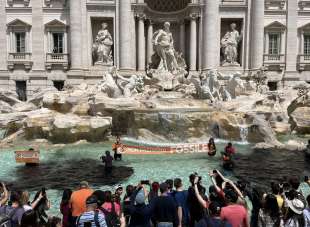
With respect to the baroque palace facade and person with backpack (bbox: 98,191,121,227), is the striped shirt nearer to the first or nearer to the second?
person with backpack (bbox: 98,191,121,227)

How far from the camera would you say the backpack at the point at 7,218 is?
4145 mm

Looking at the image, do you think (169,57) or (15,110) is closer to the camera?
(15,110)

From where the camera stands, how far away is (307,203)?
5.19 m

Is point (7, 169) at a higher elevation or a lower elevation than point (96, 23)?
lower

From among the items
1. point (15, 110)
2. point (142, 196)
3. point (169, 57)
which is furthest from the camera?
point (169, 57)

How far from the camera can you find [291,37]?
2619 cm

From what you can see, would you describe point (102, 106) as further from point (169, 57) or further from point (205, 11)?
point (205, 11)

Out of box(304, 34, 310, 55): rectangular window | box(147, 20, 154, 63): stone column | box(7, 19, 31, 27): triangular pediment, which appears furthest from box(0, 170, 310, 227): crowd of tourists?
box(304, 34, 310, 55): rectangular window

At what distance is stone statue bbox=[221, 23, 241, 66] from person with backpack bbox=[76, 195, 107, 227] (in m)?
23.1

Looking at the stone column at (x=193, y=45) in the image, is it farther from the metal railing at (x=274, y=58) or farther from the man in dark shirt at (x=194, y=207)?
the man in dark shirt at (x=194, y=207)

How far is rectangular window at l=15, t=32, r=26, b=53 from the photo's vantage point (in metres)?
25.5

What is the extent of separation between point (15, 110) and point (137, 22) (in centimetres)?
1096

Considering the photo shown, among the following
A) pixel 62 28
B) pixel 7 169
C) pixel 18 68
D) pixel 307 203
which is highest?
pixel 62 28

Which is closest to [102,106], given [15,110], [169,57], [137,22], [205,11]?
[15,110]
